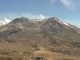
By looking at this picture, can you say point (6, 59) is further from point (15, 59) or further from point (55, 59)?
point (55, 59)

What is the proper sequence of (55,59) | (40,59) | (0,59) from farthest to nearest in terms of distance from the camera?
(55,59) → (0,59) → (40,59)

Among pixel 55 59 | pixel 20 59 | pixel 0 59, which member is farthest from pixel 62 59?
pixel 0 59

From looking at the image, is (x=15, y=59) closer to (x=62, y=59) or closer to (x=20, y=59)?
(x=20, y=59)

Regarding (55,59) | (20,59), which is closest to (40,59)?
(20,59)

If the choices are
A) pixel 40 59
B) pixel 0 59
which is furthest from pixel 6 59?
pixel 40 59

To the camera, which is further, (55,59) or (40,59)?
(55,59)

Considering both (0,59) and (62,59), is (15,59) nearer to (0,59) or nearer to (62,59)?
A: (0,59)

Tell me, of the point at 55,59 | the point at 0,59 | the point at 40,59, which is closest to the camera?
the point at 40,59

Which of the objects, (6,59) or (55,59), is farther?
(55,59)
